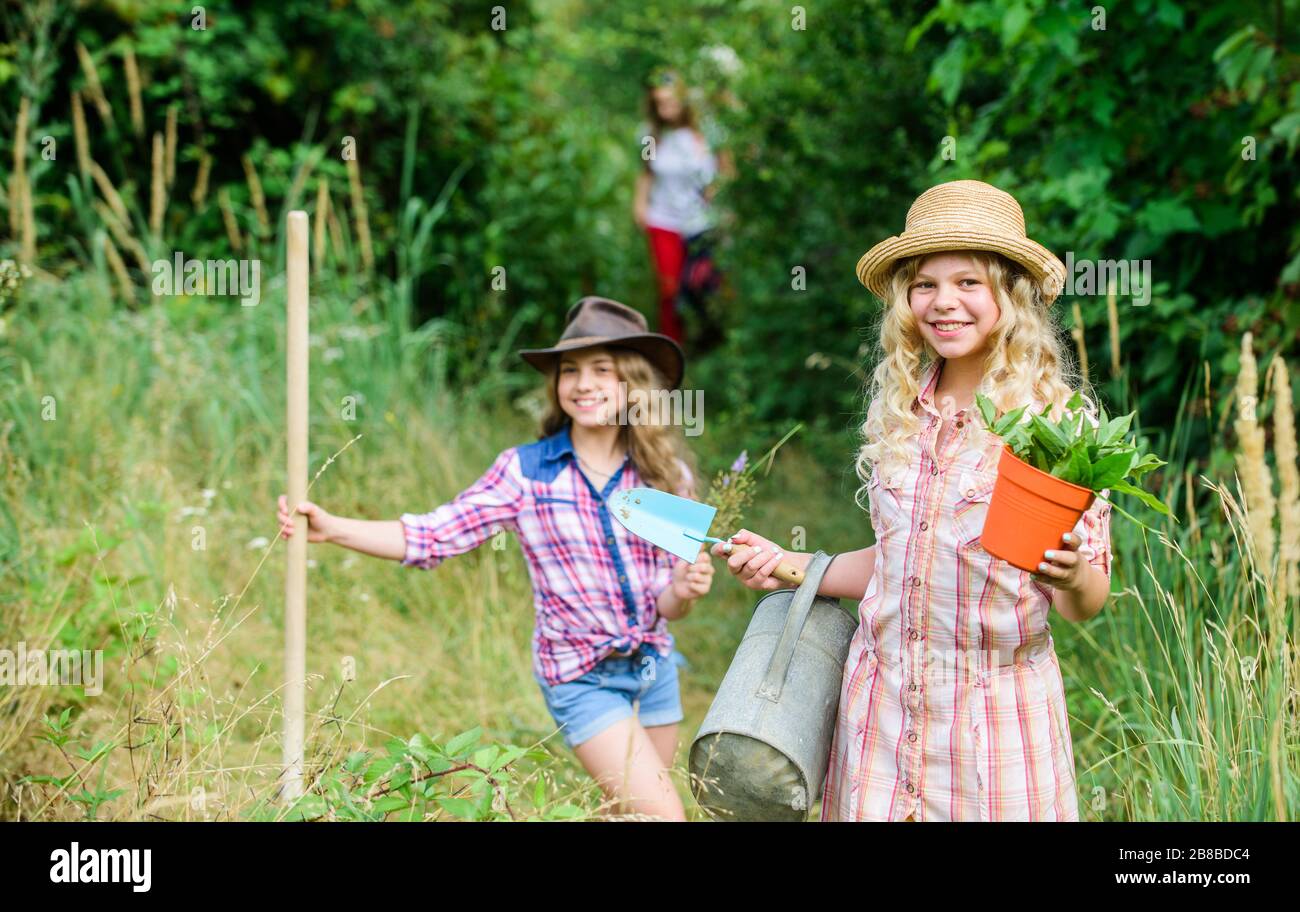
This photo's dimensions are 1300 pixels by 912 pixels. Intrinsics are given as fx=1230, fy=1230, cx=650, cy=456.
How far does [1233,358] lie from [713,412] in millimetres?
3739

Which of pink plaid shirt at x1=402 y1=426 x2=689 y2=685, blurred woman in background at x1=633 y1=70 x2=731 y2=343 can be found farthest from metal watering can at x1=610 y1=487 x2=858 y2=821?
blurred woman in background at x1=633 y1=70 x2=731 y2=343

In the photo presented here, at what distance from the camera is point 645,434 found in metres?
3.09

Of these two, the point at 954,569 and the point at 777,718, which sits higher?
the point at 954,569

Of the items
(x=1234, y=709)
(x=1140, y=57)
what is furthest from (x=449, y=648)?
(x=1140, y=57)

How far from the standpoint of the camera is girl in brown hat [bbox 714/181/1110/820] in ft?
7.15

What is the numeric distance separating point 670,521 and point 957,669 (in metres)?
0.64

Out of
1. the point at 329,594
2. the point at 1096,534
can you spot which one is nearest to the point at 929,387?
the point at 1096,534

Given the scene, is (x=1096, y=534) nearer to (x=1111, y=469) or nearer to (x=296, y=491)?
(x=1111, y=469)

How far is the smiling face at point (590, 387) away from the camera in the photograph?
9.98 ft

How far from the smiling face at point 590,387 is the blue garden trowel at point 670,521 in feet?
1.75

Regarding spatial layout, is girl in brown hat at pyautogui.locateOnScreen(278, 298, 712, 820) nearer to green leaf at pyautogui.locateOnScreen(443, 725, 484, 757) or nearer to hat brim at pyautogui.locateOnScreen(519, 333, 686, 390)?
hat brim at pyautogui.locateOnScreen(519, 333, 686, 390)

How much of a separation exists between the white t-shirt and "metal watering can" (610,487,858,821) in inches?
195
